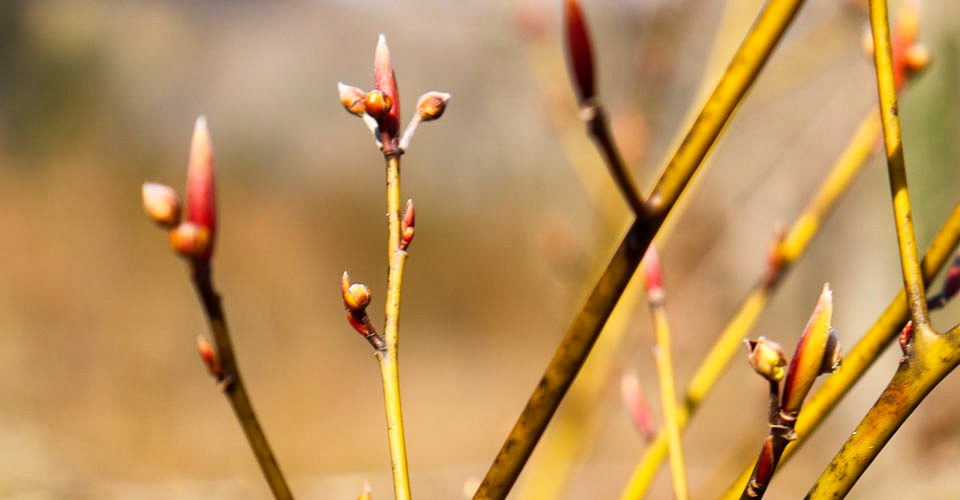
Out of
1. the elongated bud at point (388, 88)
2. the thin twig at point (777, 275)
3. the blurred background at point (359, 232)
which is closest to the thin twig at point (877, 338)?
the thin twig at point (777, 275)

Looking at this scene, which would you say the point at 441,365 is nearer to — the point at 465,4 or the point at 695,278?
the point at 465,4

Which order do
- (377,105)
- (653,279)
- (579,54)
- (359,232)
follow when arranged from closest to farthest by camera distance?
(579,54)
(377,105)
(653,279)
(359,232)

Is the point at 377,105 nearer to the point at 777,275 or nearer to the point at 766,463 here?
the point at 766,463

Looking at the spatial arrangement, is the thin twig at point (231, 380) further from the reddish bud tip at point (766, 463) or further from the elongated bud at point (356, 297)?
the reddish bud tip at point (766, 463)

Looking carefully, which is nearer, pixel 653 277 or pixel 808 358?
pixel 808 358

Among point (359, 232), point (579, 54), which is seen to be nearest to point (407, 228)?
point (579, 54)

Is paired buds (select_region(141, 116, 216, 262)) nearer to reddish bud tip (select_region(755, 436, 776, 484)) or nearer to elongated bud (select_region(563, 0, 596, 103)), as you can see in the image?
elongated bud (select_region(563, 0, 596, 103))

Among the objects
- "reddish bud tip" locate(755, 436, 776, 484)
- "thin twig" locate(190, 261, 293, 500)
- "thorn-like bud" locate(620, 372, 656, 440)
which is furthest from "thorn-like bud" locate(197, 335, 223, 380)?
"thorn-like bud" locate(620, 372, 656, 440)

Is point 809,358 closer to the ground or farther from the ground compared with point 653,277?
closer to the ground
